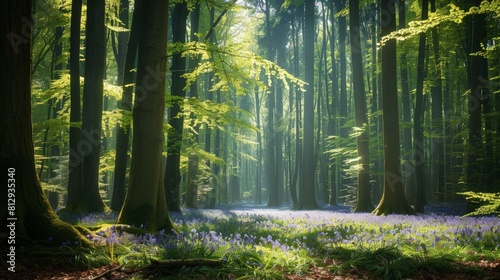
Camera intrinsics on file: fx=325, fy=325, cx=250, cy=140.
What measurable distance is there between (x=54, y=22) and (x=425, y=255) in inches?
593

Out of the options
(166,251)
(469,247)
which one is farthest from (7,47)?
(469,247)

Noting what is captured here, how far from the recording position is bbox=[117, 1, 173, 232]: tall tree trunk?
6348 millimetres

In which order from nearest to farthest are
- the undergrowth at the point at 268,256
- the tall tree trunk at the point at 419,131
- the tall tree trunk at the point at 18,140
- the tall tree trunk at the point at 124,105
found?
the undergrowth at the point at 268,256, the tall tree trunk at the point at 18,140, the tall tree trunk at the point at 124,105, the tall tree trunk at the point at 419,131

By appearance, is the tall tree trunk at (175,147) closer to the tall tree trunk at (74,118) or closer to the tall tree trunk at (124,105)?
the tall tree trunk at (124,105)

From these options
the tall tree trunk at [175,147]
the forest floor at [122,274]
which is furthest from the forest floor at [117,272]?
the tall tree trunk at [175,147]

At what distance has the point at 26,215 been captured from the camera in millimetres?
4473

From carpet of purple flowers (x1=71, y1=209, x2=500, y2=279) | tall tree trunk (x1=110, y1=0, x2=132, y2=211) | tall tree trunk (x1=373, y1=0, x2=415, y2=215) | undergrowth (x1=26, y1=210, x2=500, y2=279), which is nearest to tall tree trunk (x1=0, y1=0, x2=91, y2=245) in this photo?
undergrowth (x1=26, y1=210, x2=500, y2=279)

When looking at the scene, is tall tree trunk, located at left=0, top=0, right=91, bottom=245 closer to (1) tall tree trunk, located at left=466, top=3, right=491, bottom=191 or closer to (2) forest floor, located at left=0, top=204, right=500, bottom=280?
(2) forest floor, located at left=0, top=204, right=500, bottom=280

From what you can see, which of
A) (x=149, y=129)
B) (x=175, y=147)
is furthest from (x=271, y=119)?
(x=149, y=129)

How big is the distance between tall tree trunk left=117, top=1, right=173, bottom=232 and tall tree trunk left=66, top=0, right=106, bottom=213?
18.8 ft

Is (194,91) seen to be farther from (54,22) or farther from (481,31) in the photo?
(481,31)

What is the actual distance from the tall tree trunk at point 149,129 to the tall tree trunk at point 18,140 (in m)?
1.74

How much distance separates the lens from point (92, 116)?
11656 mm

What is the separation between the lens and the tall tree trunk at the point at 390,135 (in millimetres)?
12258
